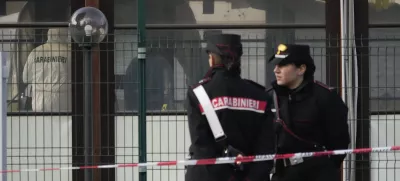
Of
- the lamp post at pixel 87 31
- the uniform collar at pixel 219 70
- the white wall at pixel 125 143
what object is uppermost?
the lamp post at pixel 87 31

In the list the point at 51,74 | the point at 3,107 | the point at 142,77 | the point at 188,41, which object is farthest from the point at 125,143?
the point at 3,107

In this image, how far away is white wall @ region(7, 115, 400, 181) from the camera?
961 centimetres

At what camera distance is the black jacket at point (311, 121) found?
6.15 meters

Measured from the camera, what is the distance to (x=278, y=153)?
20.5ft

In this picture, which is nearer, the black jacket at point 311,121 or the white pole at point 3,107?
the black jacket at point 311,121

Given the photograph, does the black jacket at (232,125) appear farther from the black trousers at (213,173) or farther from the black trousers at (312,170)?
the black trousers at (312,170)

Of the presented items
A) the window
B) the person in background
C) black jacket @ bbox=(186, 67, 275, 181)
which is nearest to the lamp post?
the window

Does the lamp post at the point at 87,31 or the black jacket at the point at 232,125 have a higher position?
the lamp post at the point at 87,31

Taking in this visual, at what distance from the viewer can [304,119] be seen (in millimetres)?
6156

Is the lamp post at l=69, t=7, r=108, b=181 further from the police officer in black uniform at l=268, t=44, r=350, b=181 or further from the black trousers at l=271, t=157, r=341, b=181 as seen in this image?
the black trousers at l=271, t=157, r=341, b=181

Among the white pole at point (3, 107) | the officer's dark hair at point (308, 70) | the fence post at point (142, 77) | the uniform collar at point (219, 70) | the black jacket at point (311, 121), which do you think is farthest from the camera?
the white pole at point (3, 107)

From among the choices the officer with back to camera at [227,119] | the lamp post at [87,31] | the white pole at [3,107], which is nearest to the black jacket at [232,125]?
the officer with back to camera at [227,119]

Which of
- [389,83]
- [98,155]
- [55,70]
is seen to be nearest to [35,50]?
[55,70]

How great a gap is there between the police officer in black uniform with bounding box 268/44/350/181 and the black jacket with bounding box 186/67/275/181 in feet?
1.24
